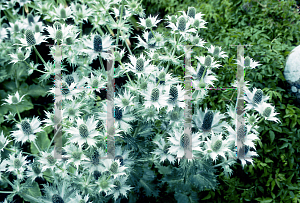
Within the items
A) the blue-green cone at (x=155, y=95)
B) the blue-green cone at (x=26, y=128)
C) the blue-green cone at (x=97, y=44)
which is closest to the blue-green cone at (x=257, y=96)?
the blue-green cone at (x=155, y=95)

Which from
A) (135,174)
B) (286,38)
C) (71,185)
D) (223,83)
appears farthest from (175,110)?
(286,38)

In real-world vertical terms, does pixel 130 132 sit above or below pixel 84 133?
below

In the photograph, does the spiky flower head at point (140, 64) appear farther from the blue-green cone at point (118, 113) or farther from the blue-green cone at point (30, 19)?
the blue-green cone at point (30, 19)

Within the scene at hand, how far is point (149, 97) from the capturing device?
1536mm

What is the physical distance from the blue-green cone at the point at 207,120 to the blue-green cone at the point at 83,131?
2.37 feet

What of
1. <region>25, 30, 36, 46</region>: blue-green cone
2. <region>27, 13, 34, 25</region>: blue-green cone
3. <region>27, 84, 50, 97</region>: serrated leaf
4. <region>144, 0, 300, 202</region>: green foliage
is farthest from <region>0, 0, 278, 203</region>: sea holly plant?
<region>27, 84, 50, 97</region>: serrated leaf

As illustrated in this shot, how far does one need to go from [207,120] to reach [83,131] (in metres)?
0.75

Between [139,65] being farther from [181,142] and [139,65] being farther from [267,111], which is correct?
[267,111]

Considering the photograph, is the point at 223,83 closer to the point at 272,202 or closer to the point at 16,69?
the point at 272,202

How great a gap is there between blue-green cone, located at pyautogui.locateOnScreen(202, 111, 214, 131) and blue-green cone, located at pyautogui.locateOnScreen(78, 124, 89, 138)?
2.37 feet

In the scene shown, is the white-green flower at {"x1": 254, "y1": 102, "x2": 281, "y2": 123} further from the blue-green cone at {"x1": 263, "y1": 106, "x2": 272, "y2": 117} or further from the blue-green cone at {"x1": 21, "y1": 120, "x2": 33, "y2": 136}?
the blue-green cone at {"x1": 21, "y1": 120, "x2": 33, "y2": 136}

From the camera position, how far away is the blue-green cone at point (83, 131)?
1.43 meters

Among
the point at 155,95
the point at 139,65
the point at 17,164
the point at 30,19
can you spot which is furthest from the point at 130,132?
the point at 30,19

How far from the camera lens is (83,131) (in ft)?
4.72
